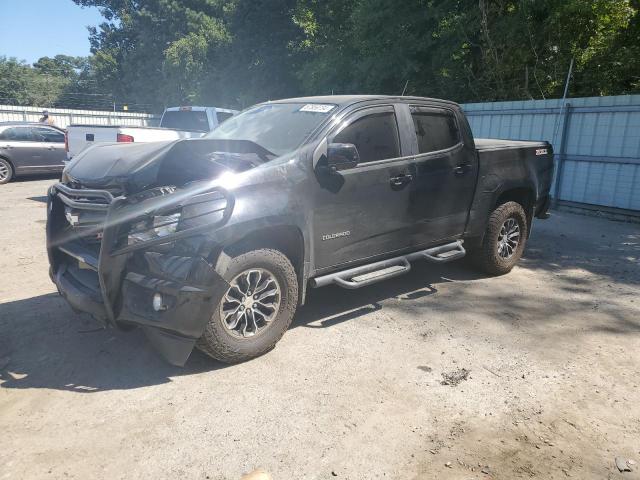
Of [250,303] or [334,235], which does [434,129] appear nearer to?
[334,235]

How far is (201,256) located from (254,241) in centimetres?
49

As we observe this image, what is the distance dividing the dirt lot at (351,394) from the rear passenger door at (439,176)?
738 millimetres

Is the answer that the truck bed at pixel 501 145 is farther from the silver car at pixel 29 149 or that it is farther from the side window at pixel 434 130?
the silver car at pixel 29 149

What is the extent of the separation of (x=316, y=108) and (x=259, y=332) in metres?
2.02

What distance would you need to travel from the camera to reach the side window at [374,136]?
4402mm

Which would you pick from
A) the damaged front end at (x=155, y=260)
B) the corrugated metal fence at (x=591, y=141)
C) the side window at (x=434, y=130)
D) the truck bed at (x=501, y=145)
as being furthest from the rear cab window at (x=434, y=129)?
the corrugated metal fence at (x=591, y=141)

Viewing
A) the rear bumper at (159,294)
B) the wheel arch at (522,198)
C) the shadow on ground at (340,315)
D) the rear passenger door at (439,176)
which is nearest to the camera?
the rear bumper at (159,294)

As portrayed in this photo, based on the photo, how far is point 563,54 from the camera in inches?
511

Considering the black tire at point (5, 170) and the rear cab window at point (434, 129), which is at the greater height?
the rear cab window at point (434, 129)

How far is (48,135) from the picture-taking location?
44.9ft

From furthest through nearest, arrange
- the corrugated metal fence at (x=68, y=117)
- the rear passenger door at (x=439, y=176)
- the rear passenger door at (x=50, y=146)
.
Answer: the corrugated metal fence at (x=68, y=117) < the rear passenger door at (x=50, y=146) < the rear passenger door at (x=439, y=176)

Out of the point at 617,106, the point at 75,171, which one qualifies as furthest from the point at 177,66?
the point at 75,171

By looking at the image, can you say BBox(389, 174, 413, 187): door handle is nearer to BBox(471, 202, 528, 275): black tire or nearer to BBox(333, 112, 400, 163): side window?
BBox(333, 112, 400, 163): side window

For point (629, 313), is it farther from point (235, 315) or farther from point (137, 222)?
point (137, 222)
